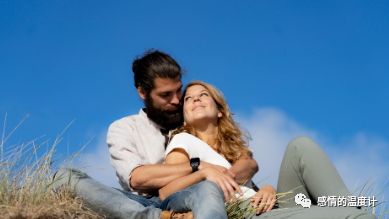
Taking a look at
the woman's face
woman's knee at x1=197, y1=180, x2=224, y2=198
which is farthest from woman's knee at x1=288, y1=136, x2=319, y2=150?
the woman's face

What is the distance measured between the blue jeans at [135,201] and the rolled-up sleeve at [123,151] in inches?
18.5

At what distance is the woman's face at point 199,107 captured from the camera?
4637mm

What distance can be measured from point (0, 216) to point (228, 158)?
2639mm

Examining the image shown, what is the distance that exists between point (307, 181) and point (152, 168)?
1.67 metres

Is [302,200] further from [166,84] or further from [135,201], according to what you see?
[166,84]

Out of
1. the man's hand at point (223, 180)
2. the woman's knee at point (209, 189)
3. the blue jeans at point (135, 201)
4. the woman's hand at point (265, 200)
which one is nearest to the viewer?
the blue jeans at point (135, 201)

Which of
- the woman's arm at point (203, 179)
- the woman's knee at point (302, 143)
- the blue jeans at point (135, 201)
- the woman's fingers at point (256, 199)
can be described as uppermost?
the woman's knee at point (302, 143)

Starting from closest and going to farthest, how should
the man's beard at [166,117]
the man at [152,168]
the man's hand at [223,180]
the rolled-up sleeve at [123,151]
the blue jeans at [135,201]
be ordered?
the blue jeans at [135,201]
the man at [152,168]
the man's hand at [223,180]
the rolled-up sleeve at [123,151]
the man's beard at [166,117]

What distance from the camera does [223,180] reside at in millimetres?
3465

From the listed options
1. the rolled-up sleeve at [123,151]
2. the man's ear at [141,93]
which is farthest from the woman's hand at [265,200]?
the man's ear at [141,93]

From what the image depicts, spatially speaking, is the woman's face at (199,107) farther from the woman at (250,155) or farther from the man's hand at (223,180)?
the man's hand at (223,180)

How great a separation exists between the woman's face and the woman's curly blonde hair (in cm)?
12

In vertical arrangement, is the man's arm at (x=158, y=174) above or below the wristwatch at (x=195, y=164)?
below

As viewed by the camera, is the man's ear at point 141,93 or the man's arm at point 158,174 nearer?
the man's arm at point 158,174
